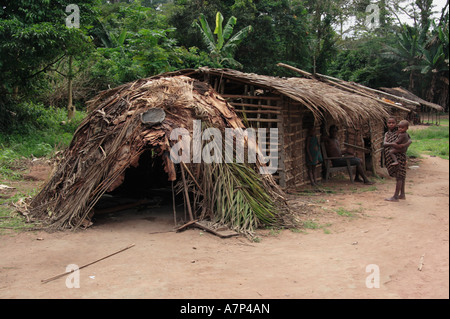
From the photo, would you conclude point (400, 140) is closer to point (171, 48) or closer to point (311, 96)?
point (311, 96)

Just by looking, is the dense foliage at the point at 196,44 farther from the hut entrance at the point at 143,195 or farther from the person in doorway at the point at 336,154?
the person in doorway at the point at 336,154

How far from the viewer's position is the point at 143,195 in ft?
28.8

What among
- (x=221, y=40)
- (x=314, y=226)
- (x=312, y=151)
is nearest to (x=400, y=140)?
(x=312, y=151)

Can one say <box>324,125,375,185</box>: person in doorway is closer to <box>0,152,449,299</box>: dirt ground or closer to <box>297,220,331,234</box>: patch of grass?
<box>0,152,449,299</box>: dirt ground

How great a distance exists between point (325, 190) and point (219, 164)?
401 cm

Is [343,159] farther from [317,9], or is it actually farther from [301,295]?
[317,9]

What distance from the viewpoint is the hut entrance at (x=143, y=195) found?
752 cm

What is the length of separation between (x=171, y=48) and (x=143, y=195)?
31.2 feet

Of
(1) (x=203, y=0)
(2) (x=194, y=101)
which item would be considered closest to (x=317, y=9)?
(1) (x=203, y=0)

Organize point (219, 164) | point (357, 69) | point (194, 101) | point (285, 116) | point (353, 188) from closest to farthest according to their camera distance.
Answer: point (219, 164), point (194, 101), point (285, 116), point (353, 188), point (357, 69)

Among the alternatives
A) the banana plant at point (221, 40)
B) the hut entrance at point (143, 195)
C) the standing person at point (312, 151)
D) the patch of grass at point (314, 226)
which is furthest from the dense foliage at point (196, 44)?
the patch of grass at point (314, 226)

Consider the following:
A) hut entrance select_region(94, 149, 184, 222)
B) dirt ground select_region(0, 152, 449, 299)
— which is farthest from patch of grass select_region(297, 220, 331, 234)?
hut entrance select_region(94, 149, 184, 222)

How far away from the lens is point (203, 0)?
21422 millimetres
